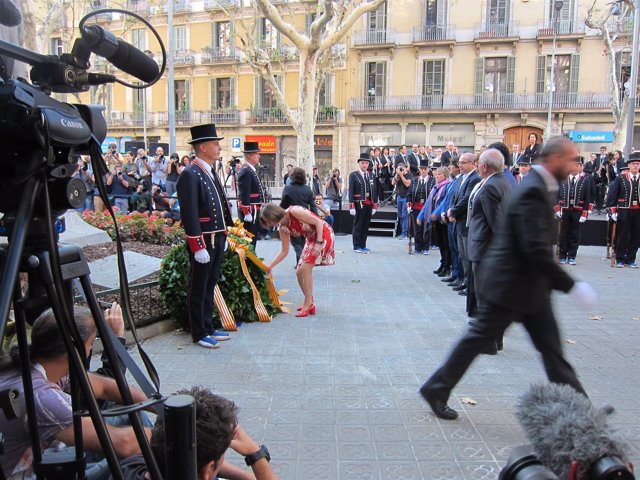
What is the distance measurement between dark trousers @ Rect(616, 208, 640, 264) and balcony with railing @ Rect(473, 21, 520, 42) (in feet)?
82.1

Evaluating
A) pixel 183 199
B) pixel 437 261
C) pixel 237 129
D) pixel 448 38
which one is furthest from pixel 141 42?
pixel 183 199

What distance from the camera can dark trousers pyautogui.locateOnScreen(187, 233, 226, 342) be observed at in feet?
18.6

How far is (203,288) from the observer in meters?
5.71

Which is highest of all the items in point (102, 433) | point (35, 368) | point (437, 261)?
point (102, 433)

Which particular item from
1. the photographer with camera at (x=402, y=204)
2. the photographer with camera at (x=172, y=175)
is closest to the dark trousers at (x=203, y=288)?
the photographer with camera at (x=402, y=204)

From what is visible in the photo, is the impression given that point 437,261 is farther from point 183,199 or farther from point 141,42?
point 141,42

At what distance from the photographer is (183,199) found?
5500mm

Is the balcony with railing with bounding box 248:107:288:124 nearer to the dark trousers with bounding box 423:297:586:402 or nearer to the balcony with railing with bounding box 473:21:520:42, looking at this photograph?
the balcony with railing with bounding box 473:21:520:42

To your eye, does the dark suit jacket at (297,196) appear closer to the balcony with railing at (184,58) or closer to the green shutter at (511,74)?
the green shutter at (511,74)

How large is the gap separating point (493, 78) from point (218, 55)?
62.7 feet

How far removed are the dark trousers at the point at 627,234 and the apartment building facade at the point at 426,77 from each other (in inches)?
900

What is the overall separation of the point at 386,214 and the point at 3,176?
16050 millimetres

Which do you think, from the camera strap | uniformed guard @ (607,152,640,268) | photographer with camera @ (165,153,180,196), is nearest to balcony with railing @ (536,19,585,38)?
uniformed guard @ (607,152,640,268)

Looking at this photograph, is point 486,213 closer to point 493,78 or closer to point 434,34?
point 493,78
